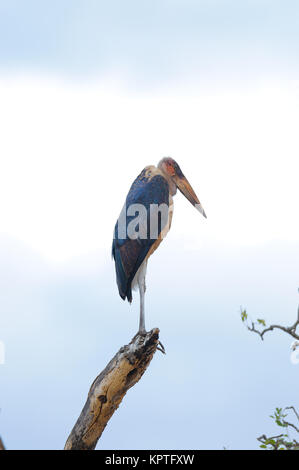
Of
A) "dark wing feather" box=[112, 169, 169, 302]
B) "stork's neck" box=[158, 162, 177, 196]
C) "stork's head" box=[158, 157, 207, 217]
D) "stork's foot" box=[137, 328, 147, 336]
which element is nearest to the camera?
"stork's foot" box=[137, 328, 147, 336]

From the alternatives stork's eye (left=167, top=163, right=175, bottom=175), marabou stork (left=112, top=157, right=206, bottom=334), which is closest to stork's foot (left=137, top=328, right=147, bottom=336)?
marabou stork (left=112, top=157, right=206, bottom=334)

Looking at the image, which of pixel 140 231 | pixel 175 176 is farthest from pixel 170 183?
pixel 140 231

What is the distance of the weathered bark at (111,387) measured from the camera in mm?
8672

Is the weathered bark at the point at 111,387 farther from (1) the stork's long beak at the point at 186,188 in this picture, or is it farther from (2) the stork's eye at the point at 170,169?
(2) the stork's eye at the point at 170,169

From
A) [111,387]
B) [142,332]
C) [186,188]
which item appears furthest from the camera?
[186,188]

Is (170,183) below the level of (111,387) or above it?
above

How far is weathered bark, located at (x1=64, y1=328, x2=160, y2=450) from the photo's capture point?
867 centimetres

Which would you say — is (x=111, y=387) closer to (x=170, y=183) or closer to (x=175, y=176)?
(x=170, y=183)

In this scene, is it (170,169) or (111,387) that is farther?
(170,169)

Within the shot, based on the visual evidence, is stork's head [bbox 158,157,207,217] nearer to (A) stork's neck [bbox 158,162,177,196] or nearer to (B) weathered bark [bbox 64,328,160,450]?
(A) stork's neck [bbox 158,162,177,196]

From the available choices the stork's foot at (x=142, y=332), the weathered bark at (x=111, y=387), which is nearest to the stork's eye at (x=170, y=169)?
the stork's foot at (x=142, y=332)

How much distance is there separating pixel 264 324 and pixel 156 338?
1.75m

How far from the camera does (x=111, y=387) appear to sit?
8695 mm

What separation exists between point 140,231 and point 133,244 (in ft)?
0.62
